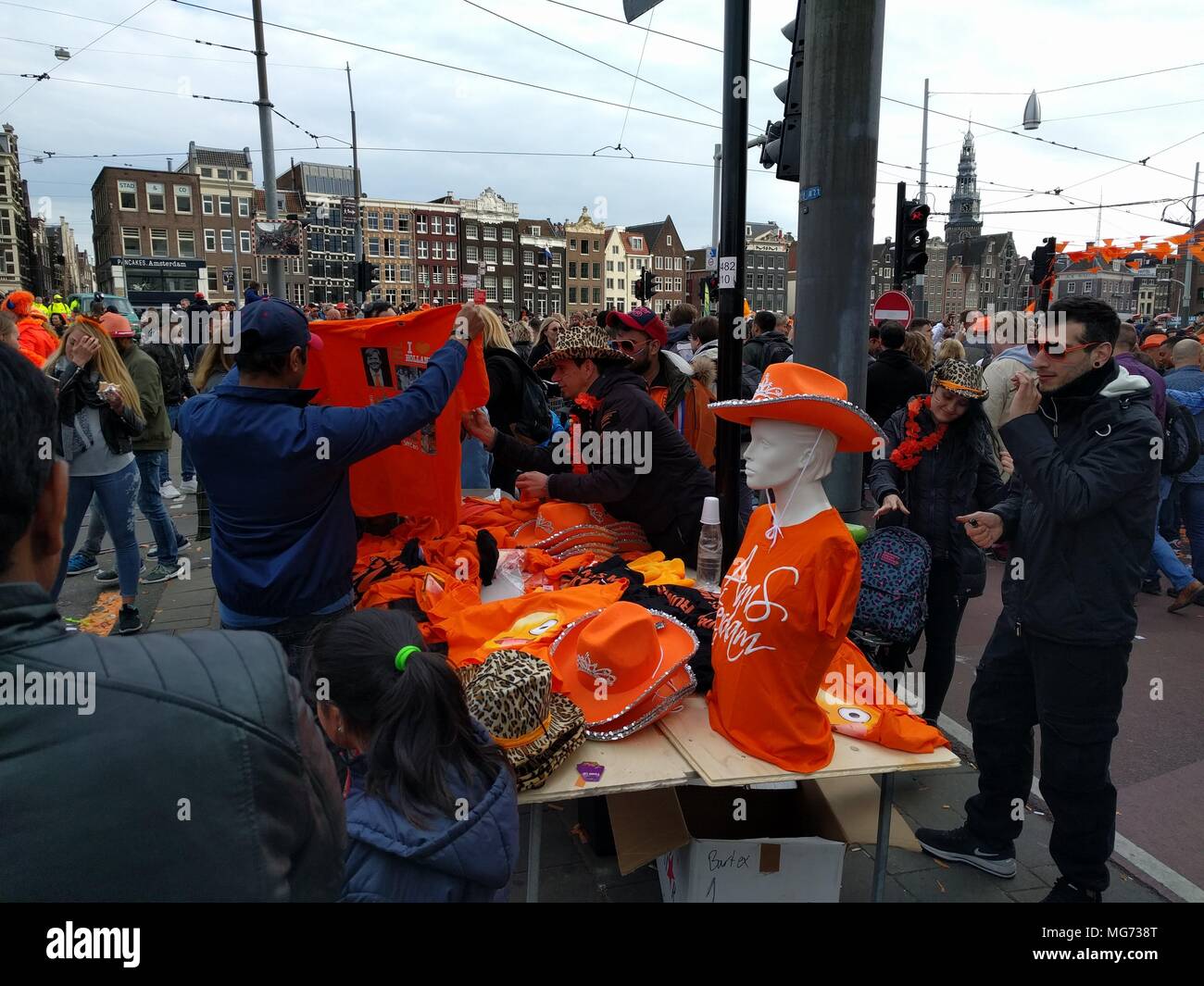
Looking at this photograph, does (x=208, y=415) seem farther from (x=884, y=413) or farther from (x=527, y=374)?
(x=884, y=413)

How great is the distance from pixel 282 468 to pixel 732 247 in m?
2.71

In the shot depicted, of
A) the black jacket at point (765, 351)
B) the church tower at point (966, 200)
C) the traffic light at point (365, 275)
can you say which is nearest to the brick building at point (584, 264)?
the church tower at point (966, 200)

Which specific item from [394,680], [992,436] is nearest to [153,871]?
[394,680]

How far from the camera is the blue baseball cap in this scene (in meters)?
2.64

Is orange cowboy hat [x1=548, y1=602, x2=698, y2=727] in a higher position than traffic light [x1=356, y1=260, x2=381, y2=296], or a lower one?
lower

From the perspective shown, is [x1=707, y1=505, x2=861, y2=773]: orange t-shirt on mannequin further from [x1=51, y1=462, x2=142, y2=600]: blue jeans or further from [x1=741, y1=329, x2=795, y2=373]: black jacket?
[x1=741, y1=329, x2=795, y2=373]: black jacket

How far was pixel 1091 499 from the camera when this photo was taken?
2715 millimetres

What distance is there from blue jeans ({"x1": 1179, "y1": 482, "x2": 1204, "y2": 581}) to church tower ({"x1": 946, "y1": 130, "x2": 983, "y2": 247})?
64687 mm

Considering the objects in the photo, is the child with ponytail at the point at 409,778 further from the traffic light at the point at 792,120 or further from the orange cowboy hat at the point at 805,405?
the traffic light at the point at 792,120

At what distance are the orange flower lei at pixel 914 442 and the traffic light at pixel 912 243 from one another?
689 centimetres

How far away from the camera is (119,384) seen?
5.72 m

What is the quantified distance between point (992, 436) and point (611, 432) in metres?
2.04

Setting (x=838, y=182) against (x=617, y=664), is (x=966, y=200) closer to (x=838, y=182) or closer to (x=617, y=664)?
(x=838, y=182)

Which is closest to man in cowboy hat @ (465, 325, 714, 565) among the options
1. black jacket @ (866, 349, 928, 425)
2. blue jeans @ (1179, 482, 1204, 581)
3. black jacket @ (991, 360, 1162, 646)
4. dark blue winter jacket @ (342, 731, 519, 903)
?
black jacket @ (991, 360, 1162, 646)
